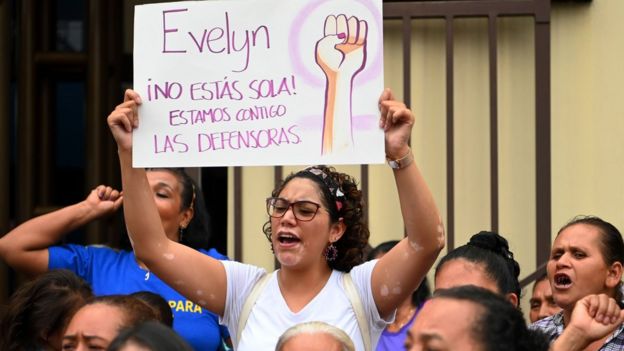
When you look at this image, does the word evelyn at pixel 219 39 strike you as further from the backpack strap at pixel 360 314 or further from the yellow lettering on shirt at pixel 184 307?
the yellow lettering on shirt at pixel 184 307

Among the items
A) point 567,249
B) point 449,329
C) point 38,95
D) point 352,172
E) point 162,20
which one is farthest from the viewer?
point 38,95

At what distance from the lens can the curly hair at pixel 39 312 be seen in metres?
4.35

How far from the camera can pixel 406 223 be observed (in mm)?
3885

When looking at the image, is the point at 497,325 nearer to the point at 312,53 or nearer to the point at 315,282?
the point at 315,282

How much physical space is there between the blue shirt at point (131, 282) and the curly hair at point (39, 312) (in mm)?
439

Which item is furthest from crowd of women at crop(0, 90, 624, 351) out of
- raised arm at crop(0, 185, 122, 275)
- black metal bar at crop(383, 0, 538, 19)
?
black metal bar at crop(383, 0, 538, 19)

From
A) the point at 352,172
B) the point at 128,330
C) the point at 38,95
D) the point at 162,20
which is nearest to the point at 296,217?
the point at 162,20

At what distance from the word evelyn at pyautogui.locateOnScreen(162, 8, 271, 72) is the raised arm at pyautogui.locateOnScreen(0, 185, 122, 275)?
→ 4.62ft

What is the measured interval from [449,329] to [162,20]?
5.55ft

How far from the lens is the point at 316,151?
4.03 meters

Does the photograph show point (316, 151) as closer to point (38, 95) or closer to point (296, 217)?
point (296, 217)

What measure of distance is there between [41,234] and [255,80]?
1.57 meters

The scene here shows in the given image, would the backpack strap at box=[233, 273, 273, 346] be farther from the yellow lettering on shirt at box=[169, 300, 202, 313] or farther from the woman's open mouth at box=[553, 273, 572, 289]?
the woman's open mouth at box=[553, 273, 572, 289]

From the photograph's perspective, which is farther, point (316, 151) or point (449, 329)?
point (316, 151)
